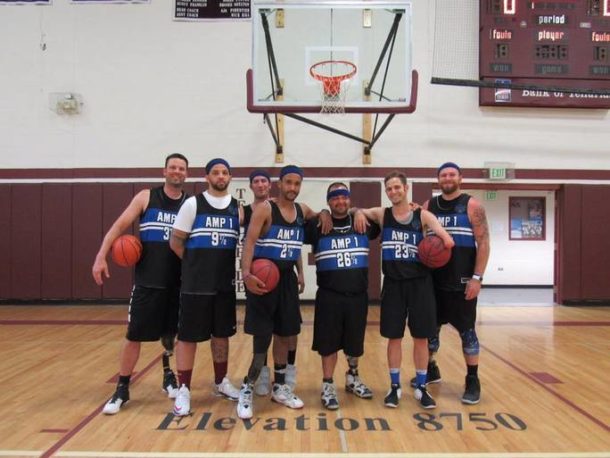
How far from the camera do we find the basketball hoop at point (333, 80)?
661cm

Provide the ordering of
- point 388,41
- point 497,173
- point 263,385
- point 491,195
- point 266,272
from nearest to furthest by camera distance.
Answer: point 266,272 → point 263,385 → point 388,41 → point 497,173 → point 491,195

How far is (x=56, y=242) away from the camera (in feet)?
30.3

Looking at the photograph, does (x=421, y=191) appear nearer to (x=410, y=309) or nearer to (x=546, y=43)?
(x=546, y=43)

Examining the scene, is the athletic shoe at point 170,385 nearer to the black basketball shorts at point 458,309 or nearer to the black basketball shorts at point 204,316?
the black basketball shorts at point 204,316

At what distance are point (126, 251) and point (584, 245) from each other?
29.8 feet

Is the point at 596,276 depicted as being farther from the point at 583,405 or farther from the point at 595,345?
the point at 583,405

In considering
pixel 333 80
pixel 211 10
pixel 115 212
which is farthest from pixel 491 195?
pixel 115 212

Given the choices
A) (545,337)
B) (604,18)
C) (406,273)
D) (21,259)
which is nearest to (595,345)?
(545,337)

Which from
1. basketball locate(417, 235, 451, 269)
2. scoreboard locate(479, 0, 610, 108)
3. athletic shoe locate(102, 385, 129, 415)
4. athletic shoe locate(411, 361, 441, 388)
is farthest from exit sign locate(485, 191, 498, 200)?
athletic shoe locate(102, 385, 129, 415)

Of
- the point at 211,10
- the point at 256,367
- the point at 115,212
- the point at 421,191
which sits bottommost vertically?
the point at 256,367

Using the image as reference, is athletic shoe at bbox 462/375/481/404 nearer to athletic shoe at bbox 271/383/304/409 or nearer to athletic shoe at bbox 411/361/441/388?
athletic shoe at bbox 411/361/441/388

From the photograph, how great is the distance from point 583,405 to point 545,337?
2914 millimetres

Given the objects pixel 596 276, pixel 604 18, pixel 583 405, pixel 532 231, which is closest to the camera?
pixel 583 405

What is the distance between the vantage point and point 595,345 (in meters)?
6.01
